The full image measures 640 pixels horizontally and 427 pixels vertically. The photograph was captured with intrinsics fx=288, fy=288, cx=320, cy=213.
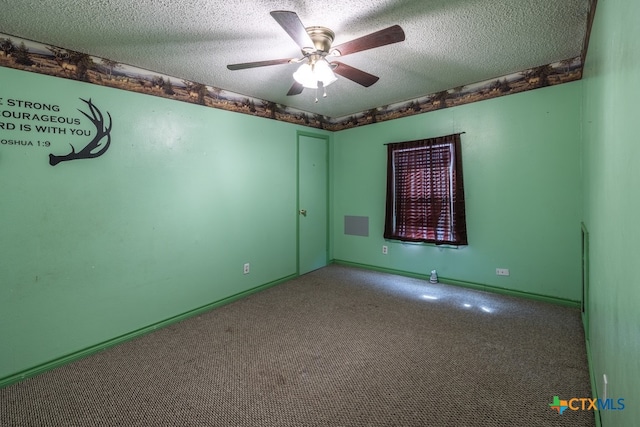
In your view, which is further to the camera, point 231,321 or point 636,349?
point 231,321

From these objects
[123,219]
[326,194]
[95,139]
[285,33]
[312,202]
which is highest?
[285,33]

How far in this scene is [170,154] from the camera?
284cm

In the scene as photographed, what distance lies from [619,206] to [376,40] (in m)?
1.48

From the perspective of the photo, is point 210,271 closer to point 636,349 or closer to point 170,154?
point 170,154

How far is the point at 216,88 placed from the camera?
3.22 metres

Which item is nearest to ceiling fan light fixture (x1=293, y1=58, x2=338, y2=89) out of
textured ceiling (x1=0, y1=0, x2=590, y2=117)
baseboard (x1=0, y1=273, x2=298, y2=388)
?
textured ceiling (x1=0, y1=0, x2=590, y2=117)

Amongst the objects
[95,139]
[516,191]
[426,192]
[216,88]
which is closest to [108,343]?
[95,139]

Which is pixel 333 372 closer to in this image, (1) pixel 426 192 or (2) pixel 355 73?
(2) pixel 355 73

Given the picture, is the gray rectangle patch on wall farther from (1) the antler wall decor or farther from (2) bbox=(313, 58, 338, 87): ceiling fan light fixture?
(1) the antler wall decor

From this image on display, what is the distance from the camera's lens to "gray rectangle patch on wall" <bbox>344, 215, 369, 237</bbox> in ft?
14.8

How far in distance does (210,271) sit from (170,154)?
4.27ft

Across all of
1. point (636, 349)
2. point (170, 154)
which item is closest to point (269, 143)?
point (170, 154)

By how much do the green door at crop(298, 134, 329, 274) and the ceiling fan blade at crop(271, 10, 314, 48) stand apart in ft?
7.87

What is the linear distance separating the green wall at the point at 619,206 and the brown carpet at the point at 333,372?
55cm
